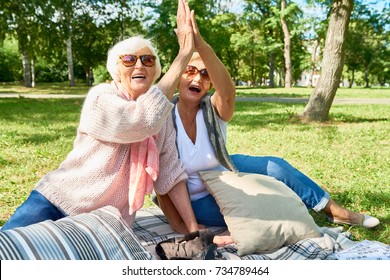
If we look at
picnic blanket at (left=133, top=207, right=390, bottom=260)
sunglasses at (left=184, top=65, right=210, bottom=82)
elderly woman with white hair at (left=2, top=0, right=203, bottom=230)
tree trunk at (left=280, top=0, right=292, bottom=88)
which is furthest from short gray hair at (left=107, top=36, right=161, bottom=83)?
tree trunk at (left=280, top=0, right=292, bottom=88)

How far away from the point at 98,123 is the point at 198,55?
107cm

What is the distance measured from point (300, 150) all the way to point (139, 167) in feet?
15.9

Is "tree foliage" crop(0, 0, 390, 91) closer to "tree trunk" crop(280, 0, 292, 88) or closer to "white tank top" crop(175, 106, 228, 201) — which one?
"tree trunk" crop(280, 0, 292, 88)

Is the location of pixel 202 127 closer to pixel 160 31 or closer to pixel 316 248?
pixel 316 248

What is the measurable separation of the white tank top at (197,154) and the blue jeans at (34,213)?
3.32ft

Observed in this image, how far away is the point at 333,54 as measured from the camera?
379 inches

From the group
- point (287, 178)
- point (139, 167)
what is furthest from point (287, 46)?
point (139, 167)

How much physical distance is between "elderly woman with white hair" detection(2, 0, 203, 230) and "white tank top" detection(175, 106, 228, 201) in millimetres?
487

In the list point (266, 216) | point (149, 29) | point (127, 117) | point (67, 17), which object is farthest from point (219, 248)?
point (149, 29)

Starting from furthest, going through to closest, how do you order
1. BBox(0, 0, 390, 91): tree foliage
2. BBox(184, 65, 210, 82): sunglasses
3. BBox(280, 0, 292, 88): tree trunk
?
BBox(280, 0, 292, 88): tree trunk
BBox(0, 0, 390, 91): tree foliage
BBox(184, 65, 210, 82): sunglasses

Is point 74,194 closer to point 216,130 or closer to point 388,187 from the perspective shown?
point 216,130

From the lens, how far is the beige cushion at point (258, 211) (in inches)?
120

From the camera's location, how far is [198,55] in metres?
3.27

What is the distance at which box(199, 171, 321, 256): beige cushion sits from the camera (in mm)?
3037
